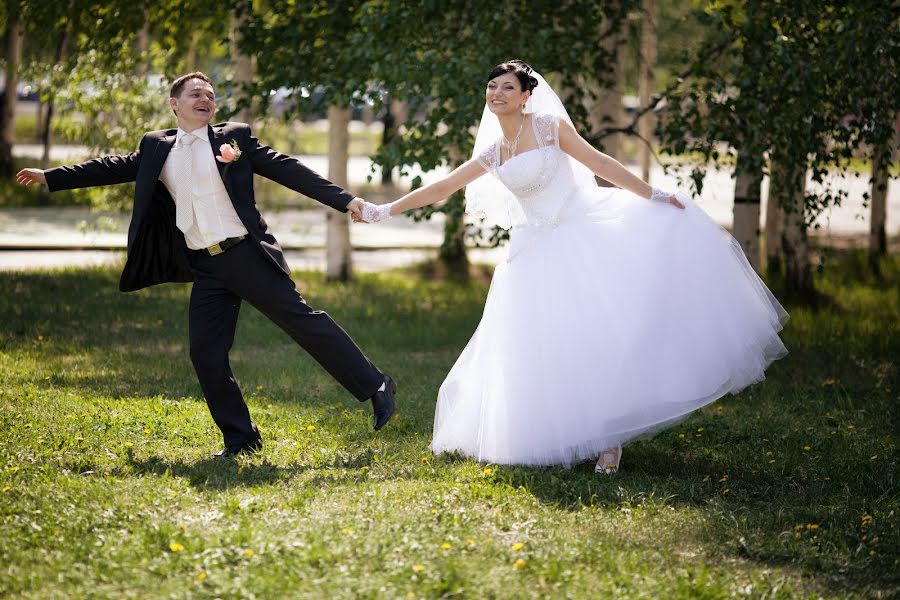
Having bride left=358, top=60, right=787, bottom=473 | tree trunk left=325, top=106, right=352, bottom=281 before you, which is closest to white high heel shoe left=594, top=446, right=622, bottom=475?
bride left=358, top=60, right=787, bottom=473

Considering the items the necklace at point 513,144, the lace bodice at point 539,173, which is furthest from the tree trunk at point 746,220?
the necklace at point 513,144

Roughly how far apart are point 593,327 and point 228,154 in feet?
7.88

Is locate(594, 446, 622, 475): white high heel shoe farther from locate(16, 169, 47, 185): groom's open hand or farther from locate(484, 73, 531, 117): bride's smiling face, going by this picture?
locate(16, 169, 47, 185): groom's open hand

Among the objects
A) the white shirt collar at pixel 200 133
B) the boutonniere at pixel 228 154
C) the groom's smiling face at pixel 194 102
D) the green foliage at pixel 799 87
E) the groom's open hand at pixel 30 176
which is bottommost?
the groom's open hand at pixel 30 176

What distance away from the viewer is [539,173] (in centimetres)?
655

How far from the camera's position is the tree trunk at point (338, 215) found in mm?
13969

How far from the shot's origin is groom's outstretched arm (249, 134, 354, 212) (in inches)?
261

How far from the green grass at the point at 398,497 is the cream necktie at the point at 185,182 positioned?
4.79 ft

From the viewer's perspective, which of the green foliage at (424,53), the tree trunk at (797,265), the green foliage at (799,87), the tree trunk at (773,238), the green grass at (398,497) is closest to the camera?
the green grass at (398,497)

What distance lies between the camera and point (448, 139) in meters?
10.1

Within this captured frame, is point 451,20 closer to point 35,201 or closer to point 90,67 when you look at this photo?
point 90,67

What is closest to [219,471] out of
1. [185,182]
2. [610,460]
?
[185,182]

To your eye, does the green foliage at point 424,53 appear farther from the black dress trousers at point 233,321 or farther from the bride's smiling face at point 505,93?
the black dress trousers at point 233,321

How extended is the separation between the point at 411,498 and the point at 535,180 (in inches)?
82.6
